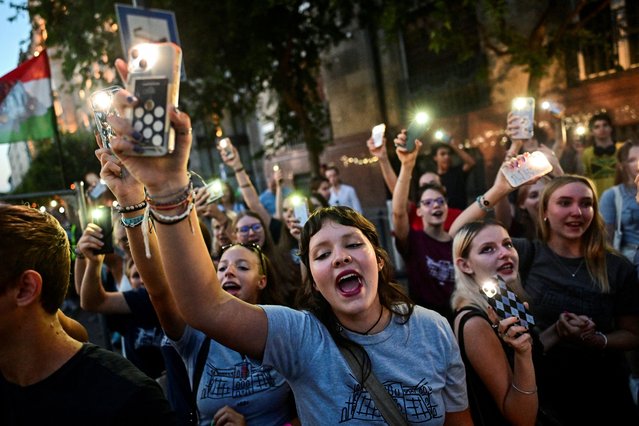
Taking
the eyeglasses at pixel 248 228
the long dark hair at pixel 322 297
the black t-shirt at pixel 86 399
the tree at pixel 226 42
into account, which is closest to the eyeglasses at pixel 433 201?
the eyeglasses at pixel 248 228

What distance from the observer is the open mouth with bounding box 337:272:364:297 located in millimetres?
1841

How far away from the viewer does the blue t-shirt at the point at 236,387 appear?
217cm

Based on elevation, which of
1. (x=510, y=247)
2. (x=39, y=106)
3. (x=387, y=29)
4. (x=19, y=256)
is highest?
(x=387, y=29)

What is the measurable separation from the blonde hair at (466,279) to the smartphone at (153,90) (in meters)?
1.73

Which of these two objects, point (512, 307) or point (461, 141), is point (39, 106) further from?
point (461, 141)

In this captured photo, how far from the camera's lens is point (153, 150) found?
1.22 meters

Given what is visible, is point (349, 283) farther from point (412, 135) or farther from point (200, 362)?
point (412, 135)

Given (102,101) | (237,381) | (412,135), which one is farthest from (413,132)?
(102,101)

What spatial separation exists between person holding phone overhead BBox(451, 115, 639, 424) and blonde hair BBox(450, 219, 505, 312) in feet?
1.07

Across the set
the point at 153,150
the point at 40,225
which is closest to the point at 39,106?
the point at 40,225

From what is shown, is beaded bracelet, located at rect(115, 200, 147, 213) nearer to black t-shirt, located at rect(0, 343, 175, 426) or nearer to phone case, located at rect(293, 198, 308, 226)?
black t-shirt, located at rect(0, 343, 175, 426)

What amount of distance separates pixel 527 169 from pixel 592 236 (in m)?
0.59

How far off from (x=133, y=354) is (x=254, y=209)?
1.99 metres

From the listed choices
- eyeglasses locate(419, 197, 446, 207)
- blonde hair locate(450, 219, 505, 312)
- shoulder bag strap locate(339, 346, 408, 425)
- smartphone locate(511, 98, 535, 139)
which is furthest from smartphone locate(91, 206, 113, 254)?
smartphone locate(511, 98, 535, 139)
